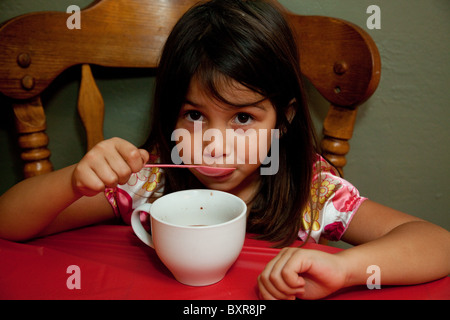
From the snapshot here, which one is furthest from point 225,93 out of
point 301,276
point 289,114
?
point 301,276

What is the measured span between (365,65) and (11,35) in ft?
2.42

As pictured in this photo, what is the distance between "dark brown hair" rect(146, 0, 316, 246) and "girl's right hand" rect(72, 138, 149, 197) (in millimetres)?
159

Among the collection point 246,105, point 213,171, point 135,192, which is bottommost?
point 135,192

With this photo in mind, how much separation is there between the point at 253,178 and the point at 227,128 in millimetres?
224

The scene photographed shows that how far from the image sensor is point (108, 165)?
0.50 meters

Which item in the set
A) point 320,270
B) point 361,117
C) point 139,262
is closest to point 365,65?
point 361,117

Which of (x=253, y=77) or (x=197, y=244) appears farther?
(x=253, y=77)

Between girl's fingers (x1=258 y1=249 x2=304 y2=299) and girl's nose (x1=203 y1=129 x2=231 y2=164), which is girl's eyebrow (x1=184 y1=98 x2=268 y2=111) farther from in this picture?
girl's fingers (x1=258 y1=249 x2=304 y2=299)

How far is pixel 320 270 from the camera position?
0.43m

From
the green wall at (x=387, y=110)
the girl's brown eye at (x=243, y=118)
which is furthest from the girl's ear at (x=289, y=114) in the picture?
the green wall at (x=387, y=110)

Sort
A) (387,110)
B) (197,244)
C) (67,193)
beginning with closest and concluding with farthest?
(197,244) < (67,193) < (387,110)

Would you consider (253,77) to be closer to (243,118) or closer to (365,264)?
(243,118)

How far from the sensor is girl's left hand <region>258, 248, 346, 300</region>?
0.42 meters

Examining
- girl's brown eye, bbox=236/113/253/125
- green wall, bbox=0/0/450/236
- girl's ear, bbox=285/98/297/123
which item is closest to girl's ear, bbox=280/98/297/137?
girl's ear, bbox=285/98/297/123
